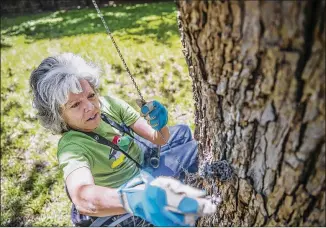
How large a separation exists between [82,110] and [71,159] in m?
0.31

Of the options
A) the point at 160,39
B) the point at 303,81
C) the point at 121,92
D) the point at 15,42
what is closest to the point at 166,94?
the point at 121,92

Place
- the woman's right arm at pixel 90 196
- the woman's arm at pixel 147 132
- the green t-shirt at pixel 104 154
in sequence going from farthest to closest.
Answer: the woman's arm at pixel 147 132, the green t-shirt at pixel 104 154, the woman's right arm at pixel 90 196

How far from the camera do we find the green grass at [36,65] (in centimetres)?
321

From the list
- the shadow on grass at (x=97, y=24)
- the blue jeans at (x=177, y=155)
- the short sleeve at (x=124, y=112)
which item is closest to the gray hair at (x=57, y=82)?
the short sleeve at (x=124, y=112)

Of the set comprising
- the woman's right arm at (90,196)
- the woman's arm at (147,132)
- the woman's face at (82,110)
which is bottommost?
the woman's arm at (147,132)

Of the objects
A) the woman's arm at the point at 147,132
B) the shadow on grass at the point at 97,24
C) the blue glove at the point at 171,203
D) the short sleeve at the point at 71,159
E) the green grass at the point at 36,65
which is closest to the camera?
the blue glove at the point at 171,203

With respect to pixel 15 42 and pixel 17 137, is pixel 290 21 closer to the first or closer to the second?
pixel 17 137

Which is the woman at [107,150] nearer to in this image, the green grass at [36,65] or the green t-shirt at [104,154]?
the green t-shirt at [104,154]

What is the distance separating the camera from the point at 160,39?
652 cm

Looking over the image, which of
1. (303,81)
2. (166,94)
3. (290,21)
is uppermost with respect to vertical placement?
(290,21)

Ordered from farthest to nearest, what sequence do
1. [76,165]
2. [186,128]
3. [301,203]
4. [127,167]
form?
1. [186,128]
2. [127,167]
3. [76,165]
4. [301,203]

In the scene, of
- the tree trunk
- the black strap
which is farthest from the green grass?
the tree trunk

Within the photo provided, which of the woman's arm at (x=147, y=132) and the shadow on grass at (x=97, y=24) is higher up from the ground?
the woman's arm at (x=147, y=132)

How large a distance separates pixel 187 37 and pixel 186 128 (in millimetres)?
1419
